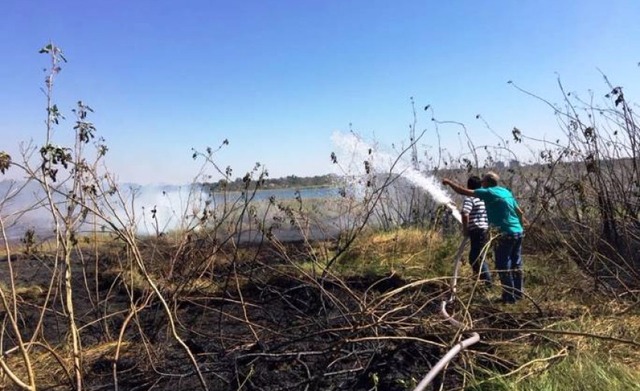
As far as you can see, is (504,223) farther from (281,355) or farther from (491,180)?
(281,355)

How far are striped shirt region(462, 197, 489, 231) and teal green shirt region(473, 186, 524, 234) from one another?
402 millimetres

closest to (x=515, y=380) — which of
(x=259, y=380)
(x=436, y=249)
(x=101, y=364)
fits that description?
(x=259, y=380)

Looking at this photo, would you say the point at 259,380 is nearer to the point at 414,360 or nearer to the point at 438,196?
the point at 414,360

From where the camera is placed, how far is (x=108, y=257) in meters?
9.91

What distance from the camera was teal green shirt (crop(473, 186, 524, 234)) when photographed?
6.04 metres

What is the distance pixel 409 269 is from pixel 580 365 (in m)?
4.34

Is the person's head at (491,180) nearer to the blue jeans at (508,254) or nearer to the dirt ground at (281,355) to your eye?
the blue jeans at (508,254)

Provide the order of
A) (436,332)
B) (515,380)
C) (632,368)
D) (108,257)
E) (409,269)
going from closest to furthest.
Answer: (515,380)
(632,368)
(436,332)
(409,269)
(108,257)

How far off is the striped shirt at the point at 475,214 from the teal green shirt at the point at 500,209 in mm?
402

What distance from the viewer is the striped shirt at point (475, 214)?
21.7 feet

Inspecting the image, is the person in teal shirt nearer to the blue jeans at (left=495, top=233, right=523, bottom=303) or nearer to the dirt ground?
the blue jeans at (left=495, top=233, right=523, bottom=303)

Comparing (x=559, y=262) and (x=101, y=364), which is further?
(x=559, y=262)

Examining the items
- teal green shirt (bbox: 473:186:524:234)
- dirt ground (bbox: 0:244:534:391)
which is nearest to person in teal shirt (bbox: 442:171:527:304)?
teal green shirt (bbox: 473:186:524:234)

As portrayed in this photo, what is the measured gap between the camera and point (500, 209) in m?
6.14
